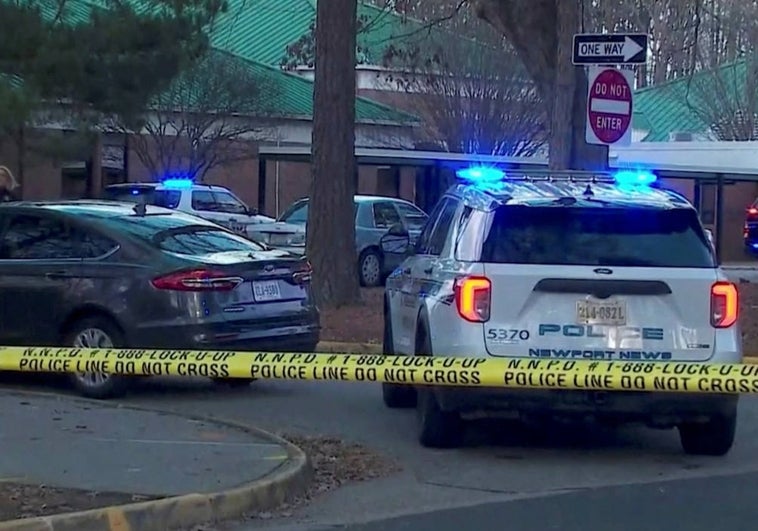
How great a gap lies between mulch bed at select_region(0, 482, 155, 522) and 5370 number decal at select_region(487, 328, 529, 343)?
2.51m

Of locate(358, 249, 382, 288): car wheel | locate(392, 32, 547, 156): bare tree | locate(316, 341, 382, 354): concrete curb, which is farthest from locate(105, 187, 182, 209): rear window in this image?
locate(316, 341, 382, 354): concrete curb

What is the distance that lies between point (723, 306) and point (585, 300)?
890 millimetres

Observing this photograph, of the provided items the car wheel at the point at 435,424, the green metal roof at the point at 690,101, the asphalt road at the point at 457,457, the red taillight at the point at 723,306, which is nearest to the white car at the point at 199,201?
the asphalt road at the point at 457,457

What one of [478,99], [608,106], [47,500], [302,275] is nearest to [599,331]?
[47,500]

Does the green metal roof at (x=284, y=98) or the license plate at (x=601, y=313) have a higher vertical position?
the green metal roof at (x=284, y=98)

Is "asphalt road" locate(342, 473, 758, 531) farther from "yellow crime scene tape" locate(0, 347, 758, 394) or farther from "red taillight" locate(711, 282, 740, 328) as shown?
"red taillight" locate(711, 282, 740, 328)

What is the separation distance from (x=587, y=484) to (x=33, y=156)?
697 inches

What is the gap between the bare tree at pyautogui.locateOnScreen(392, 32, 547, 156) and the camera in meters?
38.8

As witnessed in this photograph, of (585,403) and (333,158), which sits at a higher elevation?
(333,158)

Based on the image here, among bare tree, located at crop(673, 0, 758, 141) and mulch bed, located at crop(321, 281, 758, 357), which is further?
bare tree, located at crop(673, 0, 758, 141)

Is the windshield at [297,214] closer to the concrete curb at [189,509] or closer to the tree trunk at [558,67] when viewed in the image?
the tree trunk at [558,67]

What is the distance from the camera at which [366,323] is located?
58.6 ft

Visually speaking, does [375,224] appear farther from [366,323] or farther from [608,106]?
[608,106]

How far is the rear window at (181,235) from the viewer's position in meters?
12.6
